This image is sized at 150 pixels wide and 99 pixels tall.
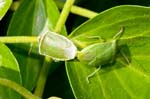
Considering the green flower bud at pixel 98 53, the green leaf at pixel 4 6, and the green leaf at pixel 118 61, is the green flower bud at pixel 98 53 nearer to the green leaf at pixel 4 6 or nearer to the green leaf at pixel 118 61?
the green leaf at pixel 118 61

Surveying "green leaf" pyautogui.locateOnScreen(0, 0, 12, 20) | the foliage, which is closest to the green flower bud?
the foliage

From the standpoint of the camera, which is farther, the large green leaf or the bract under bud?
the large green leaf

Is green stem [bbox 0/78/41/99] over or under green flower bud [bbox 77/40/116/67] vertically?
under

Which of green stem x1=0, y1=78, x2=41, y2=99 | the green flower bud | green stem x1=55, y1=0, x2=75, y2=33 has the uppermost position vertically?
green stem x1=55, y1=0, x2=75, y2=33

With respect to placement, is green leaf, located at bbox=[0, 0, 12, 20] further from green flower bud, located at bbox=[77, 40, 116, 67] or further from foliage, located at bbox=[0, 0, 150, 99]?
green flower bud, located at bbox=[77, 40, 116, 67]

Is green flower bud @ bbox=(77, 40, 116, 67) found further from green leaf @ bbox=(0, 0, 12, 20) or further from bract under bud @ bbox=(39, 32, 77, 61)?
green leaf @ bbox=(0, 0, 12, 20)

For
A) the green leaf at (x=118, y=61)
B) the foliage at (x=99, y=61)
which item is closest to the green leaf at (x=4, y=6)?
the foliage at (x=99, y=61)

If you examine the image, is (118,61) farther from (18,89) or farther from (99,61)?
(18,89)
